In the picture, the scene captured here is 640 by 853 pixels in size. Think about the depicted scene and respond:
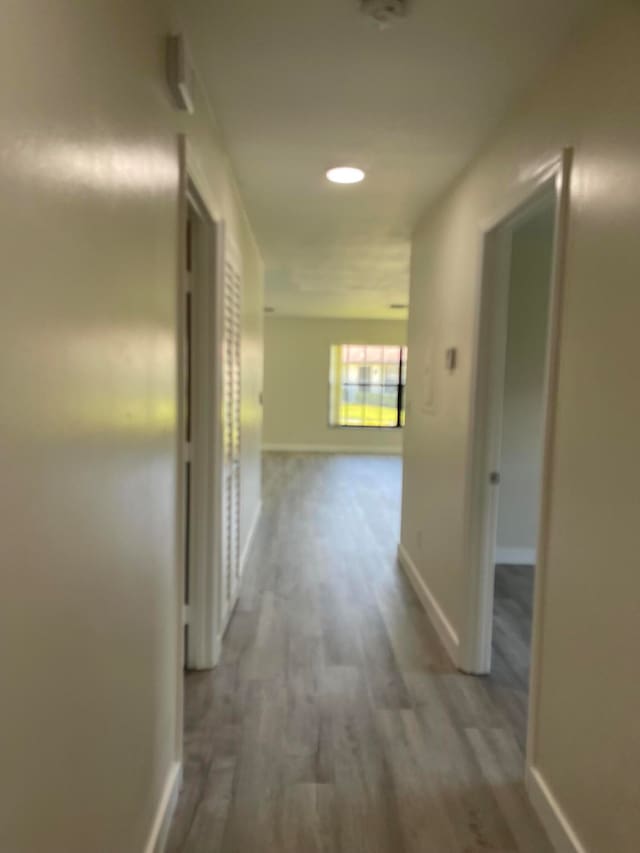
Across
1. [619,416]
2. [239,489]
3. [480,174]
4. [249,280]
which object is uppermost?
[480,174]

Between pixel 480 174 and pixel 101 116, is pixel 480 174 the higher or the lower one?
the higher one

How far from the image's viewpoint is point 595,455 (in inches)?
61.9

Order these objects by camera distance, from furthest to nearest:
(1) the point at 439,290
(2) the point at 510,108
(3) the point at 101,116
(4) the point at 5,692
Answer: (1) the point at 439,290 → (2) the point at 510,108 → (3) the point at 101,116 → (4) the point at 5,692

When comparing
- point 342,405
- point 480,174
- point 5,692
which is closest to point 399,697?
point 5,692

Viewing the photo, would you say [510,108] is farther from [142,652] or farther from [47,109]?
[142,652]

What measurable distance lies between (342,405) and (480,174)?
7512 mm

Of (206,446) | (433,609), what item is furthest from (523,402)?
(206,446)

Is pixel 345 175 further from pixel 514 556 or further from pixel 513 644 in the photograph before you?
pixel 514 556

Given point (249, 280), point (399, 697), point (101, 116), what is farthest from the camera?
point (249, 280)

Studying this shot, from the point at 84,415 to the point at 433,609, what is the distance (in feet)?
8.86

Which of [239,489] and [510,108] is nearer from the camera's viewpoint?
[510,108]

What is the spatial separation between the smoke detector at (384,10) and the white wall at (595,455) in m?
0.53

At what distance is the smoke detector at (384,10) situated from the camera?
1.56m

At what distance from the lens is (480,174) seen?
262 centimetres
